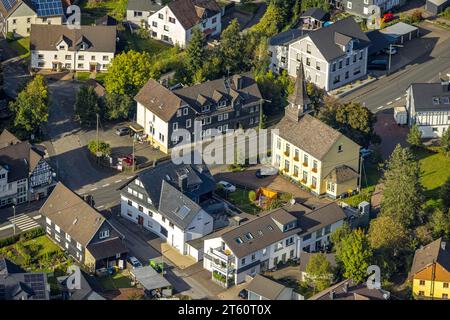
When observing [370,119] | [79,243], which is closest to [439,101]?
[370,119]

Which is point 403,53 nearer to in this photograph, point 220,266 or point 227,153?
point 227,153

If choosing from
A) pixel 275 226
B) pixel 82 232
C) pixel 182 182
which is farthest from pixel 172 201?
pixel 275 226

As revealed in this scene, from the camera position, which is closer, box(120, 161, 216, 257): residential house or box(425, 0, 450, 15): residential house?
box(120, 161, 216, 257): residential house

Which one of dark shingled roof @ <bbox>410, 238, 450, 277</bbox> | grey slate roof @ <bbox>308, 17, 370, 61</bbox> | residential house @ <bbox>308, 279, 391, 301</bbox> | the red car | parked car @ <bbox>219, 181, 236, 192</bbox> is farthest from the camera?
the red car

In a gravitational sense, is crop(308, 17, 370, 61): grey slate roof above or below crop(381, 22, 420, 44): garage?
above

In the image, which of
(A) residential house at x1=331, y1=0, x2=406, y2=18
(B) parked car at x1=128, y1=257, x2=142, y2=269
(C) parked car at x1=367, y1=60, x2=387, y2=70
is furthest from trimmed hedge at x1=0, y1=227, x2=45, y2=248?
(A) residential house at x1=331, y1=0, x2=406, y2=18

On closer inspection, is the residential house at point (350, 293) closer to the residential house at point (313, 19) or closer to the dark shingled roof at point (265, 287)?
Result: the dark shingled roof at point (265, 287)

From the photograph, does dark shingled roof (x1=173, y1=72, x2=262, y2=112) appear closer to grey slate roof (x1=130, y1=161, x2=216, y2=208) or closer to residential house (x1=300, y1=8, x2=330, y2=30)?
grey slate roof (x1=130, y1=161, x2=216, y2=208)
